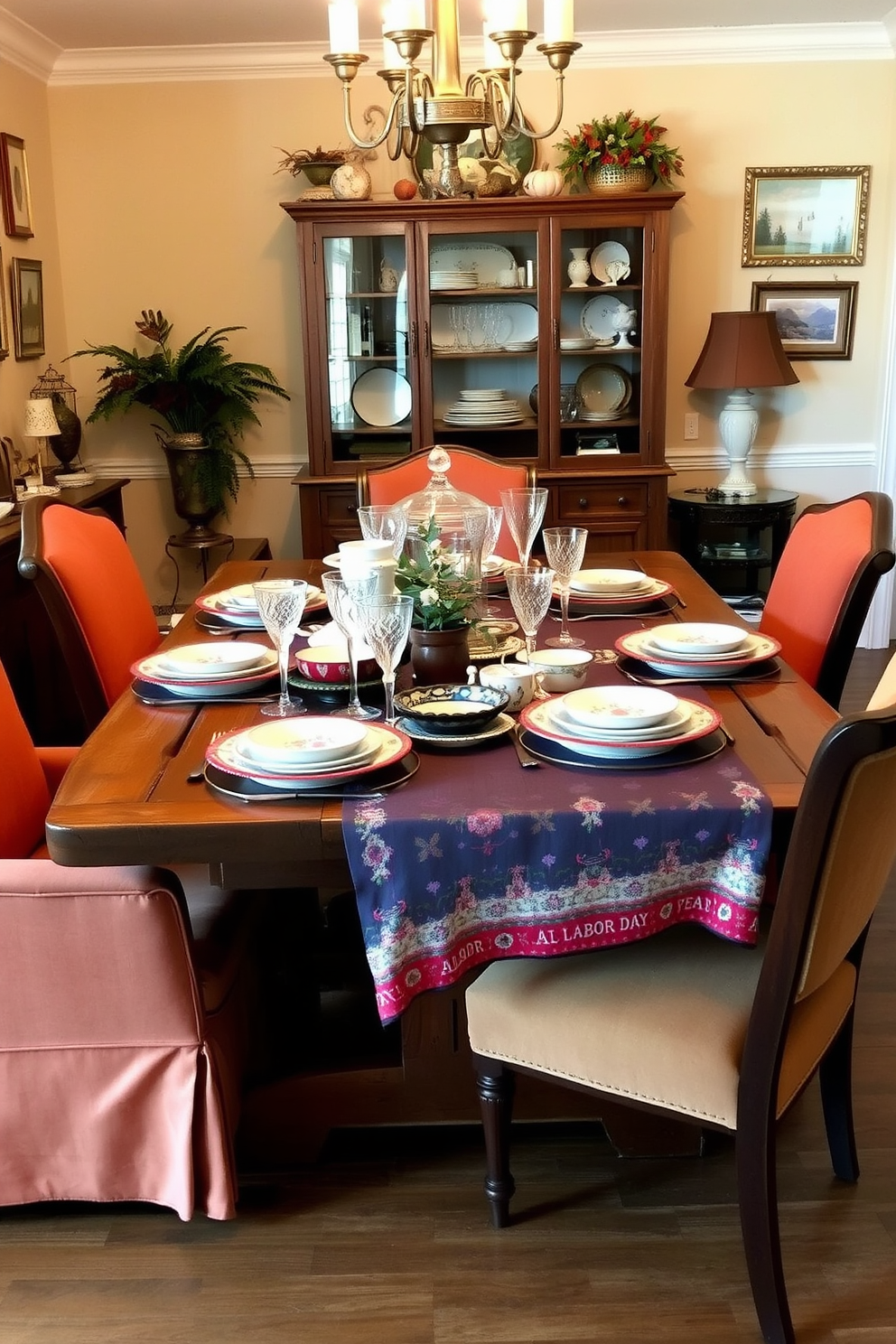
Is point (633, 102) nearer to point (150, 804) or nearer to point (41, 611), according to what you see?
point (41, 611)

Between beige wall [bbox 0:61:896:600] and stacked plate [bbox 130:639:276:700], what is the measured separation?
101 inches

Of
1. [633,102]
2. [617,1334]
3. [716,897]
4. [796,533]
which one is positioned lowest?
[617,1334]

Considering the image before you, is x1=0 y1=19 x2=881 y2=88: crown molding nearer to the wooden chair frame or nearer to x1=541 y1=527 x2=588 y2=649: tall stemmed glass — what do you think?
the wooden chair frame

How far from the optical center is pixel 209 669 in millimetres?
2023

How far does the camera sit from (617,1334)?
1.59 meters

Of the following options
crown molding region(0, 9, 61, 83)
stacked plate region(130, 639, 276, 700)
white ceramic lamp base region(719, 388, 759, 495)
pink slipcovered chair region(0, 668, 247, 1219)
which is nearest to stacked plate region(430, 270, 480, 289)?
white ceramic lamp base region(719, 388, 759, 495)

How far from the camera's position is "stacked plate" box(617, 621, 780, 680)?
6.66 ft

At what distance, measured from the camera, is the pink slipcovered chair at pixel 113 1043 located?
1610mm

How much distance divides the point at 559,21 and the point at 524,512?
847 millimetres

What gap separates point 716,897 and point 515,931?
0.26m

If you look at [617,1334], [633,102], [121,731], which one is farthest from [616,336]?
[617,1334]

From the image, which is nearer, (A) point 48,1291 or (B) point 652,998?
(B) point 652,998

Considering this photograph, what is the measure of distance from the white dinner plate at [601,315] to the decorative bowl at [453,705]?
290 centimetres

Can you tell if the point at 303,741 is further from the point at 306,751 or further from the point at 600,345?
the point at 600,345
